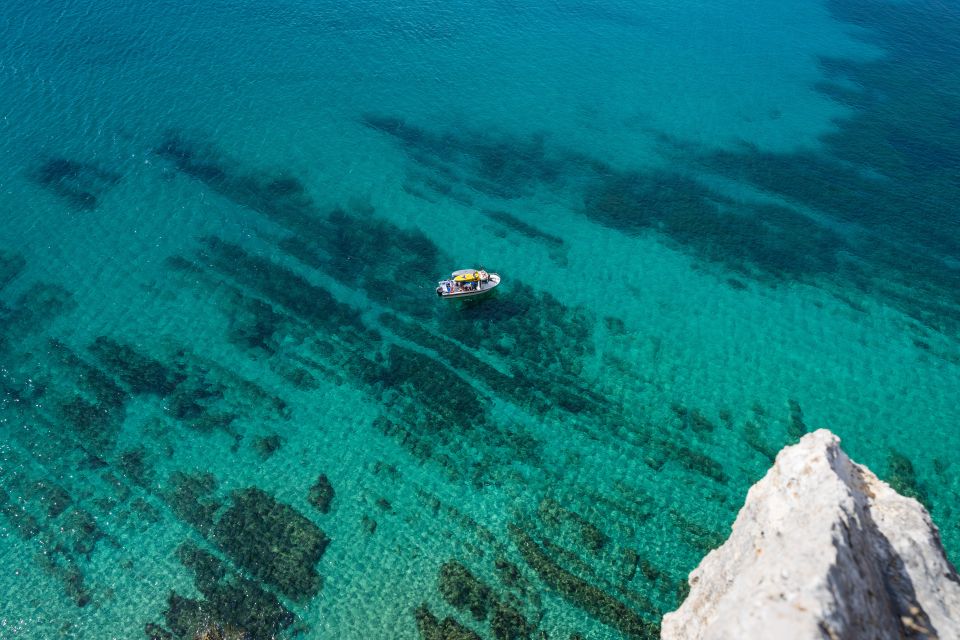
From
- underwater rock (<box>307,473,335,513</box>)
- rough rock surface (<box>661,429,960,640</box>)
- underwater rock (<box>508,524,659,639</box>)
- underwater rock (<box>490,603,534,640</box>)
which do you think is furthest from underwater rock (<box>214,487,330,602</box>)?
rough rock surface (<box>661,429,960,640</box>)

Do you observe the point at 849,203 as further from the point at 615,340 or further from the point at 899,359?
the point at 615,340

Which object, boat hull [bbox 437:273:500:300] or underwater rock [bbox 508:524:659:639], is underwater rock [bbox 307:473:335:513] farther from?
boat hull [bbox 437:273:500:300]

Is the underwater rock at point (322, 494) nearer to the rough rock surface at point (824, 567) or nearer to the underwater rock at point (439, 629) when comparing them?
the underwater rock at point (439, 629)

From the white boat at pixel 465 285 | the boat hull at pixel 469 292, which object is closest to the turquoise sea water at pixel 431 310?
the boat hull at pixel 469 292

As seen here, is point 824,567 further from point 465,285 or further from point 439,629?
point 465,285

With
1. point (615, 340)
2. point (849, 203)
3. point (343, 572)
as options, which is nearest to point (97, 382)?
point (343, 572)

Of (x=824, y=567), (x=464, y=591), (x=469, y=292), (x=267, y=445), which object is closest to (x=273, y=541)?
(x=267, y=445)
